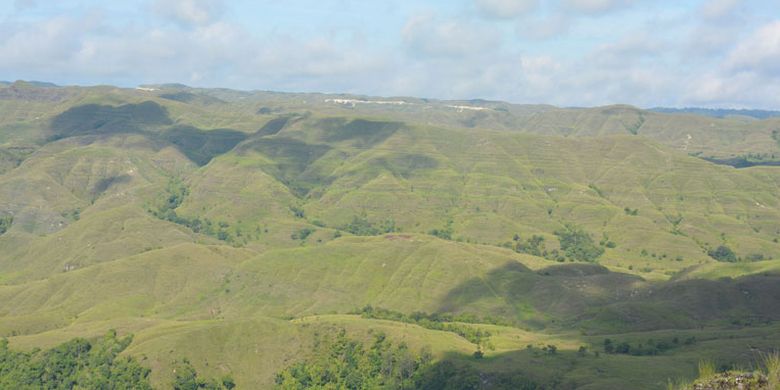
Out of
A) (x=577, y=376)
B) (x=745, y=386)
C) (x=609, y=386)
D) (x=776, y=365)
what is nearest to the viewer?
(x=776, y=365)

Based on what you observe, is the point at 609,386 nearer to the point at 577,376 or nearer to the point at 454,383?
the point at 577,376

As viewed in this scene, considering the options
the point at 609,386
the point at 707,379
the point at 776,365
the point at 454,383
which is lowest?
the point at 454,383

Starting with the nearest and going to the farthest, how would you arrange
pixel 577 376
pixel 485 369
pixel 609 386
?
1. pixel 609 386
2. pixel 577 376
3. pixel 485 369

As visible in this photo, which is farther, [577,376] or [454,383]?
[454,383]

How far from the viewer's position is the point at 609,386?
16850 centimetres

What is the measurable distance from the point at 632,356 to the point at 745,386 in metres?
170

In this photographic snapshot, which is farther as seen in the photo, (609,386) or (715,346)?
(715,346)

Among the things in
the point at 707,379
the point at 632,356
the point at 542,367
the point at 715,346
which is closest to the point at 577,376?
the point at 542,367

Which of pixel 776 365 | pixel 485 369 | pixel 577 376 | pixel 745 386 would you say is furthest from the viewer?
pixel 485 369

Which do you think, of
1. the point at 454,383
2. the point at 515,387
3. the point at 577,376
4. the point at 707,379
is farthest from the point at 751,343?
the point at 707,379

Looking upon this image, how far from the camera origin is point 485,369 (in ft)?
650

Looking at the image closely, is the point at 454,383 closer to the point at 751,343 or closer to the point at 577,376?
the point at 577,376

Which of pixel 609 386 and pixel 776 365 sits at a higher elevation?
pixel 776 365

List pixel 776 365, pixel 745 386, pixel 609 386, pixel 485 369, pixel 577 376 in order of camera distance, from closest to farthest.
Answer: pixel 776 365
pixel 745 386
pixel 609 386
pixel 577 376
pixel 485 369
